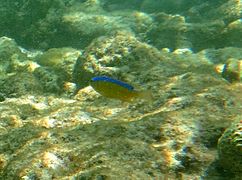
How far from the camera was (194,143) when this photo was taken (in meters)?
3.33

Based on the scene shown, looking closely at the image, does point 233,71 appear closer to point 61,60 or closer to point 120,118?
point 120,118

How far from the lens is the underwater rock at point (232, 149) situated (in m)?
2.89

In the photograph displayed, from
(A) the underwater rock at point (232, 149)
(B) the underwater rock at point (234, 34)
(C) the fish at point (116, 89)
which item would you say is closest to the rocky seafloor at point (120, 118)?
(A) the underwater rock at point (232, 149)

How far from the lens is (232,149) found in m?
2.91

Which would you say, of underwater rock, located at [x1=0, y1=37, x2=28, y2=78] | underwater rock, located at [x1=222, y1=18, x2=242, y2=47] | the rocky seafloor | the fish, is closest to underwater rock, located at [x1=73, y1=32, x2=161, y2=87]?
the rocky seafloor

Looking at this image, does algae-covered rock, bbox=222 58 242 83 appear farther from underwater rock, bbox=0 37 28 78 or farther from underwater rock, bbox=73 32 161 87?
underwater rock, bbox=0 37 28 78

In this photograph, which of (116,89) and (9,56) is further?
(9,56)

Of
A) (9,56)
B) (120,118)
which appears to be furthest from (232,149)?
(9,56)

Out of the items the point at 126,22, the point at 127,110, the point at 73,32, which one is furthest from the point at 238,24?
the point at 127,110

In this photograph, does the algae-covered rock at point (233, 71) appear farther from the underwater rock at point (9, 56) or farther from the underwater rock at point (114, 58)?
the underwater rock at point (9, 56)

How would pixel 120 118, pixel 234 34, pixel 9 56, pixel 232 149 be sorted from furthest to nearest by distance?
pixel 234 34 → pixel 9 56 → pixel 120 118 → pixel 232 149

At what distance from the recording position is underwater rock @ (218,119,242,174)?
2892 millimetres

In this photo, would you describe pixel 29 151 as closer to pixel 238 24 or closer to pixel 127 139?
pixel 127 139

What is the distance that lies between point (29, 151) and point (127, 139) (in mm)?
999
